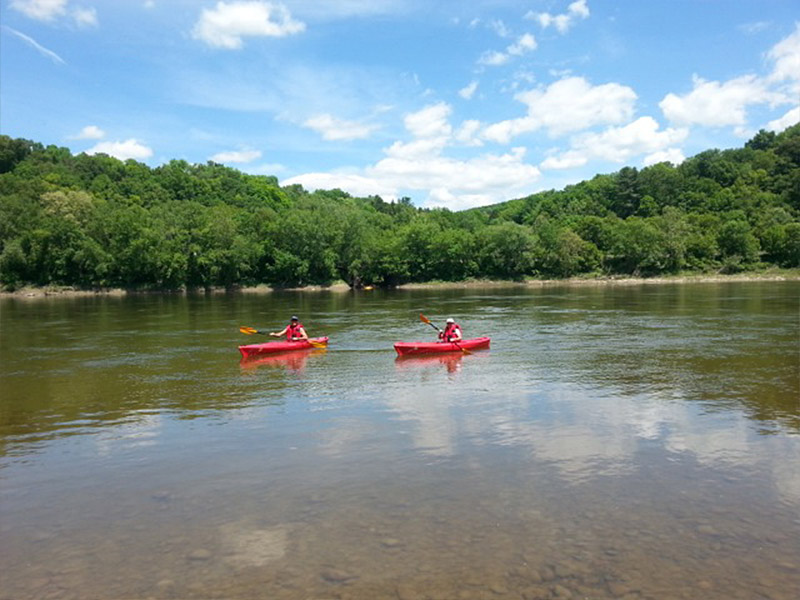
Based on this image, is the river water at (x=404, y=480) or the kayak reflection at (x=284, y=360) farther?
the kayak reflection at (x=284, y=360)

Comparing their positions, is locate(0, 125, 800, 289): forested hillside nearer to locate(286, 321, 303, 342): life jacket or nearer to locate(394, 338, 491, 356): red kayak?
locate(286, 321, 303, 342): life jacket

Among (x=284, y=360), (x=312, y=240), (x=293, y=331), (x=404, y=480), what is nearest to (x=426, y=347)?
(x=284, y=360)

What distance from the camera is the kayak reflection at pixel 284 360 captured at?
71.4ft

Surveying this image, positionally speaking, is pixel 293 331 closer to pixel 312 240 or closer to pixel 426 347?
pixel 426 347

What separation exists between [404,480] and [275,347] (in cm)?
1462

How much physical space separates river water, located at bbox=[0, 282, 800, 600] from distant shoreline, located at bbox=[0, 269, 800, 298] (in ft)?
220

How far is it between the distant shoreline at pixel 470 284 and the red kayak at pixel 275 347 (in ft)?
209

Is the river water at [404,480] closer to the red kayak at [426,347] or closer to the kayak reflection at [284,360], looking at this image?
the kayak reflection at [284,360]

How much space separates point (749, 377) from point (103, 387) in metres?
19.1

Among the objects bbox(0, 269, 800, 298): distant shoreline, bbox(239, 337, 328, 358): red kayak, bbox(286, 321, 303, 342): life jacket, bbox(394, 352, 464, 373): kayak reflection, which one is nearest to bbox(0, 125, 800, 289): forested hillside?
bbox(0, 269, 800, 298): distant shoreline

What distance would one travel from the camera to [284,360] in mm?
22984

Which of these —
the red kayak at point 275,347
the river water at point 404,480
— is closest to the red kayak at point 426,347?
the river water at point 404,480

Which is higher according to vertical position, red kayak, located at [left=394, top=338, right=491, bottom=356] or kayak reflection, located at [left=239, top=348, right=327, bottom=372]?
red kayak, located at [left=394, top=338, right=491, bottom=356]

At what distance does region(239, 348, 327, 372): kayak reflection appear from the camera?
857 inches
